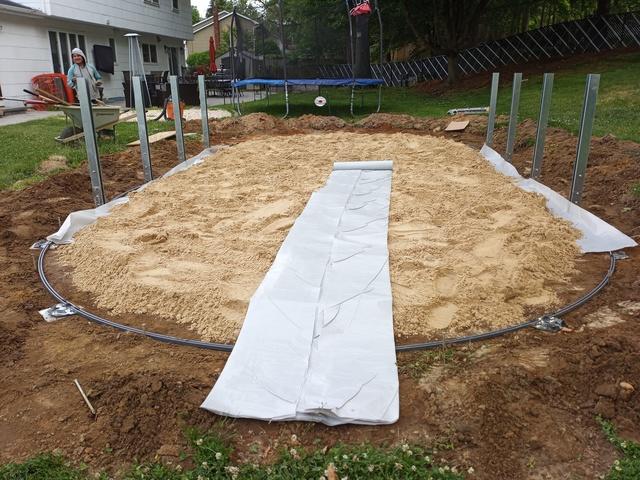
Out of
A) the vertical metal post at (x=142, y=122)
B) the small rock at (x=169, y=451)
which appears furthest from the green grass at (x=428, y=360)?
the vertical metal post at (x=142, y=122)

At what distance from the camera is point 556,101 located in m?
10.7

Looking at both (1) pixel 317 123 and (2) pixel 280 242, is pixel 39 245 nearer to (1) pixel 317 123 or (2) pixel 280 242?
(2) pixel 280 242

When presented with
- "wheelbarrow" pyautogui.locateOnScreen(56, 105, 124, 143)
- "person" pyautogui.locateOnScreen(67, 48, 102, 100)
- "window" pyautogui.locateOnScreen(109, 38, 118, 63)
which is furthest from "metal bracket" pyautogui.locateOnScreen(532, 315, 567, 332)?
"window" pyautogui.locateOnScreen(109, 38, 118, 63)

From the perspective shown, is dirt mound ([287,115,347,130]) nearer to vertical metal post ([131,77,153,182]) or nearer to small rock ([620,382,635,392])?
vertical metal post ([131,77,153,182])

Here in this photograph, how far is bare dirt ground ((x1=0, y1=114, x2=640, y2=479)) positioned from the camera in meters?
1.98

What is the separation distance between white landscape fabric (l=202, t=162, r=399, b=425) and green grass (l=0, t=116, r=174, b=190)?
376 cm

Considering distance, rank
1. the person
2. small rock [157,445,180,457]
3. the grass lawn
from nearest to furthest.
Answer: small rock [157,445,180,457] → the grass lawn → the person

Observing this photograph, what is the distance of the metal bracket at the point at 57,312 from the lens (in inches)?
118

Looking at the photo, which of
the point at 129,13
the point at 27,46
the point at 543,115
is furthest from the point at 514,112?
the point at 129,13

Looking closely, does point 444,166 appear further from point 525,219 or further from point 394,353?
point 394,353

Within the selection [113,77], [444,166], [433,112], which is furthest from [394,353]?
[113,77]

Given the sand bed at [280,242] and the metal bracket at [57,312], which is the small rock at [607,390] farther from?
the metal bracket at [57,312]

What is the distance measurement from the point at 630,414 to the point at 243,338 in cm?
168

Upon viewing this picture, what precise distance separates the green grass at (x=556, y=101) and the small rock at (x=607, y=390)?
17.0 ft
